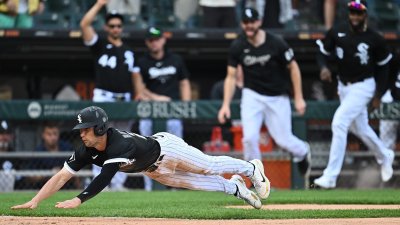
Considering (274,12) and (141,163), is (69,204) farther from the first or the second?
(274,12)

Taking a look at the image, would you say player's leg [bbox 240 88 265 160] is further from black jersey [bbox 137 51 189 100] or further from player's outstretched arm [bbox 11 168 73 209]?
player's outstretched arm [bbox 11 168 73 209]

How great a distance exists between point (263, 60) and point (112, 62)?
76.6 inches

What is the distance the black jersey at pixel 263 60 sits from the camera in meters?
10.3

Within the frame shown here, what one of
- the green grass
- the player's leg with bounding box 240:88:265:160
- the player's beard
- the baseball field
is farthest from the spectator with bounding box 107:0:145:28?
the baseball field

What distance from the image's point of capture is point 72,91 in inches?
509

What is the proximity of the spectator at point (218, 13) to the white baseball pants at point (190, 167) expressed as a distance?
5439 millimetres

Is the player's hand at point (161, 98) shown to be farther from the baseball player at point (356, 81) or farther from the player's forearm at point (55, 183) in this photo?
the player's forearm at point (55, 183)

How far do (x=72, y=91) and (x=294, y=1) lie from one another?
3.68m

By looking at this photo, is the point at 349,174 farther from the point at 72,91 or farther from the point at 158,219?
the point at 158,219

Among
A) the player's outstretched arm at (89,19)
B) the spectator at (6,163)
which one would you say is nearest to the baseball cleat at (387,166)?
the player's outstretched arm at (89,19)

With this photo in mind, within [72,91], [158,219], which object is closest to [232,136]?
[72,91]

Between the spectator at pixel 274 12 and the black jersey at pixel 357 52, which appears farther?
the spectator at pixel 274 12

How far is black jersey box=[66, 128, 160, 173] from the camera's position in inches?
257

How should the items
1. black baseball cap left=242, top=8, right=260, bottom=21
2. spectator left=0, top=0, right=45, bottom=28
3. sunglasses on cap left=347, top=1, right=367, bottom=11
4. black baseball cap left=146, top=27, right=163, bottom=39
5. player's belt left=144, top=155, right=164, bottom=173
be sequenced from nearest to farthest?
1. player's belt left=144, top=155, right=164, bottom=173
2. sunglasses on cap left=347, top=1, right=367, bottom=11
3. black baseball cap left=242, top=8, right=260, bottom=21
4. black baseball cap left=146, top=27, right=163, bottom=39
5. spectator left=0, top=0, right=45, bottom=28
